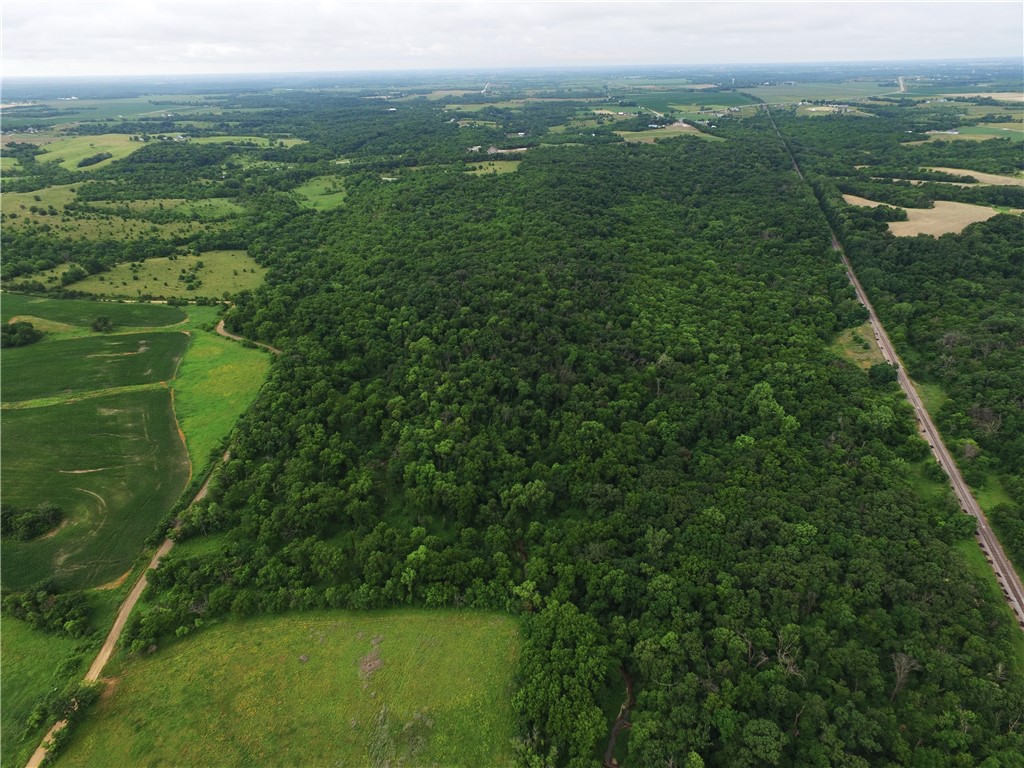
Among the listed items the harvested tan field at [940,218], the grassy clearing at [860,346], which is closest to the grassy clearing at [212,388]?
the grassy clearing at [860,346]

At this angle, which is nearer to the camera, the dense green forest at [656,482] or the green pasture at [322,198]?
the dense green forest at [656,482]

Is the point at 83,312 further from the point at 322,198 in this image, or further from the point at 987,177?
the point at 987,177

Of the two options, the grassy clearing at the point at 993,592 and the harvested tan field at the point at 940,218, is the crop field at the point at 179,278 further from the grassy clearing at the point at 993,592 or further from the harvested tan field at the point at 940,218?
the harvested tan field at the point at 940,218

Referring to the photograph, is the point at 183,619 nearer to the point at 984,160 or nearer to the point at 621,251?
the point at 621,251

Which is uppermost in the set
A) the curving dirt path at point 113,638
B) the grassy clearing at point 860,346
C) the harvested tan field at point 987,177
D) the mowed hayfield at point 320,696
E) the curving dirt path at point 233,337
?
the harvested tan field at point 987,177

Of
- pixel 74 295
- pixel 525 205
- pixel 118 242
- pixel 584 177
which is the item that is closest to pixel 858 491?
pixel 525 205

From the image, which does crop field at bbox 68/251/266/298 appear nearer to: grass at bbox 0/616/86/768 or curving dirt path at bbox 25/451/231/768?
curving dirt path at bbox 25/451/231/768

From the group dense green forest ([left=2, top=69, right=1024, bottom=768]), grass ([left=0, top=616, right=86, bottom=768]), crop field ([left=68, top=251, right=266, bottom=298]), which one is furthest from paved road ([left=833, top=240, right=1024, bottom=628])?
crop field ([left=68, top=251, right=266, bottom=298])
